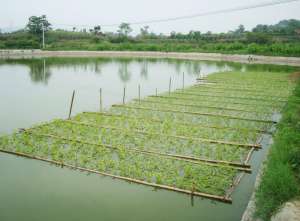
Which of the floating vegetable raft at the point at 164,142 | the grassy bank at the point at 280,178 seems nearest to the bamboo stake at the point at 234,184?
the floating vegetable raft at the point at 164,142

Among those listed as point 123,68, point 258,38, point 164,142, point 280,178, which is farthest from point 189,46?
point 280,178

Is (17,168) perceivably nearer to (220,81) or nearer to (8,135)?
(8,135)

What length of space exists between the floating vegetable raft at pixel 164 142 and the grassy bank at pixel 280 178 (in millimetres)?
659

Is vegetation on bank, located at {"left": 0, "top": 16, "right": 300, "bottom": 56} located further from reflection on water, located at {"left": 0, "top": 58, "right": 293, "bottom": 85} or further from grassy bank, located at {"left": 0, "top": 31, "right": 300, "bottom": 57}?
reflection on water, located at {"left": 0, "top": 58, "right": 293, "bottom": 85}

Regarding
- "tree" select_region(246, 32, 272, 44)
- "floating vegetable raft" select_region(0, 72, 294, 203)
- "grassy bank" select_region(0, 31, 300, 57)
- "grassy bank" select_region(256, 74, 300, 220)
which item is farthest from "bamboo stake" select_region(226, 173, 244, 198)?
"tree" select_region(246, 32, 272, 44)

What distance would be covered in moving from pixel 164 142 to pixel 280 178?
356 centimetres

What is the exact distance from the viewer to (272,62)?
120ft

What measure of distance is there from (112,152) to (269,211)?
3.88m

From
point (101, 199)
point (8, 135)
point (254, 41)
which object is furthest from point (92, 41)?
point (101, 199)

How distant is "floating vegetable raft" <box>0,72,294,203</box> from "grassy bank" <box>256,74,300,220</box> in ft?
2.16

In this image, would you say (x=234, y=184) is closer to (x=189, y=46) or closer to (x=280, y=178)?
(x=280, y=178)

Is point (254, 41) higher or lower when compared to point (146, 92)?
higher

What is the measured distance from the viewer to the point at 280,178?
193 inches

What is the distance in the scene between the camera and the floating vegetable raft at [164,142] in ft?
20.4
